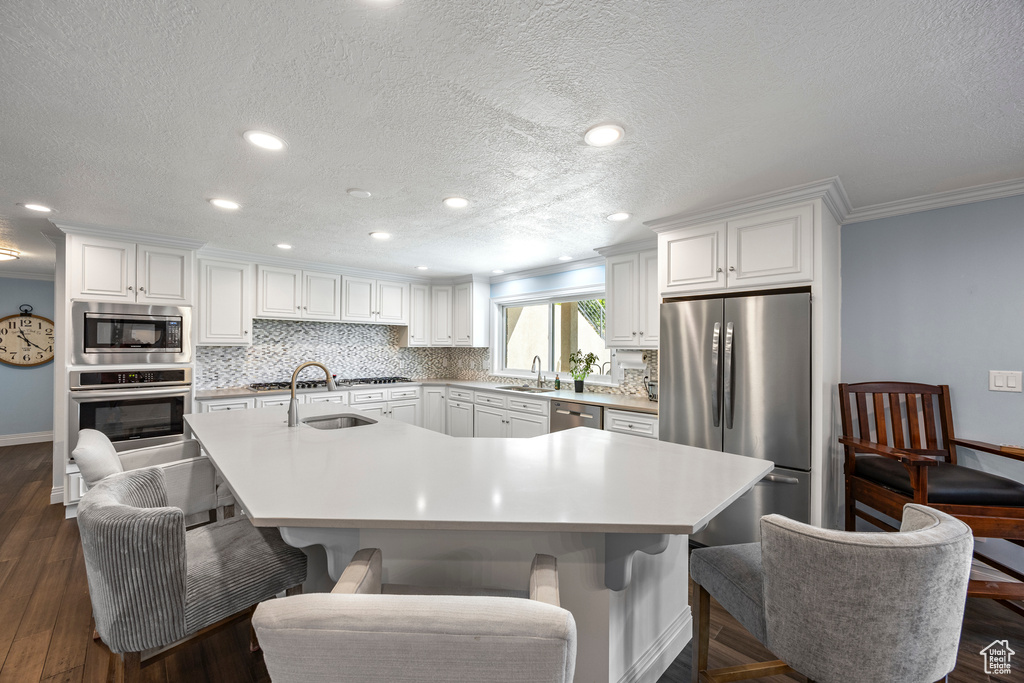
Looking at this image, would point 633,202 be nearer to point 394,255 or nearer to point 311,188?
point 311,188

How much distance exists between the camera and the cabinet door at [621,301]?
3771 mm

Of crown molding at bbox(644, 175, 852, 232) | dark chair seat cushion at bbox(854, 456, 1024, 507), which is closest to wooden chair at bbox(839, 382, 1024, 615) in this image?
dark chair seat cushion at bbox(854, 456, 1024, 507)

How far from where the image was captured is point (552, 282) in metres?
5.01

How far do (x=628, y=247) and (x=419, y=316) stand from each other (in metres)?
3.13

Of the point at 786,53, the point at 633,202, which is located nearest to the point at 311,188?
the point at 633,202

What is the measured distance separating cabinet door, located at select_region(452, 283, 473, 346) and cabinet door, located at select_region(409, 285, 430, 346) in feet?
1.28

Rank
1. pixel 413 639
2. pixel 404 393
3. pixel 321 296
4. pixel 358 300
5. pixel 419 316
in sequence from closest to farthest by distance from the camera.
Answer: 1. pixel 413 639
2. pixel 321 296
3. pixel 358 300
4. pixel 404 393
5. pixel 419 316

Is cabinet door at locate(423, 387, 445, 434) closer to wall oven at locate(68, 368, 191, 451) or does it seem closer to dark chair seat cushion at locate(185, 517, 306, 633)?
wall oven at locate(68, 368, 191, 451)

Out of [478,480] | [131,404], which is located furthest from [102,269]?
[478,480]

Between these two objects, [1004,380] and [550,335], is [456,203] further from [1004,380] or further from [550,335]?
[1004,380]

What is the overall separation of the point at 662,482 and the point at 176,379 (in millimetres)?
4174

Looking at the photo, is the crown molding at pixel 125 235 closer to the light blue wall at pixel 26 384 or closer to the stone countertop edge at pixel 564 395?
the stone countertop edge at pixel 564 395

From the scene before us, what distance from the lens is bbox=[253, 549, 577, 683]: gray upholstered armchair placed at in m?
0.65

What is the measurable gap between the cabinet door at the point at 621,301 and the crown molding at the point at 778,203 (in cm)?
74
